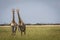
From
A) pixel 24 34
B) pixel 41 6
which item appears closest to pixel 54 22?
pixel 41 6

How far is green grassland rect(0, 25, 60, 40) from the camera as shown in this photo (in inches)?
153

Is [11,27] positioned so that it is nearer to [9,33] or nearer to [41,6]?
[9,33]

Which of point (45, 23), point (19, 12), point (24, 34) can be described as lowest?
point (24, 34)

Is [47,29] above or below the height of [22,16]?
below

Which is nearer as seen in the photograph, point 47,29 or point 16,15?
point 16,15

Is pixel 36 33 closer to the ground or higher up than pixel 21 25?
closer to the ground

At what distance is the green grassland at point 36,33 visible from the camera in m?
3.88

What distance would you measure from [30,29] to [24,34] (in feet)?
0.63

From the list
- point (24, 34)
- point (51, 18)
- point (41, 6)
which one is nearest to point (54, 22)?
point (51, 18)

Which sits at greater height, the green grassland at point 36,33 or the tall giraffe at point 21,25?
the tall giraffe at point 21,25

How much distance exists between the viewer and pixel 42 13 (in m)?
4.10

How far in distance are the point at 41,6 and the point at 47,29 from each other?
591 millimetres

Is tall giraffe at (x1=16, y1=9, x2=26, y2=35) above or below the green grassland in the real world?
above

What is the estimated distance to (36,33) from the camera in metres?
4.04
